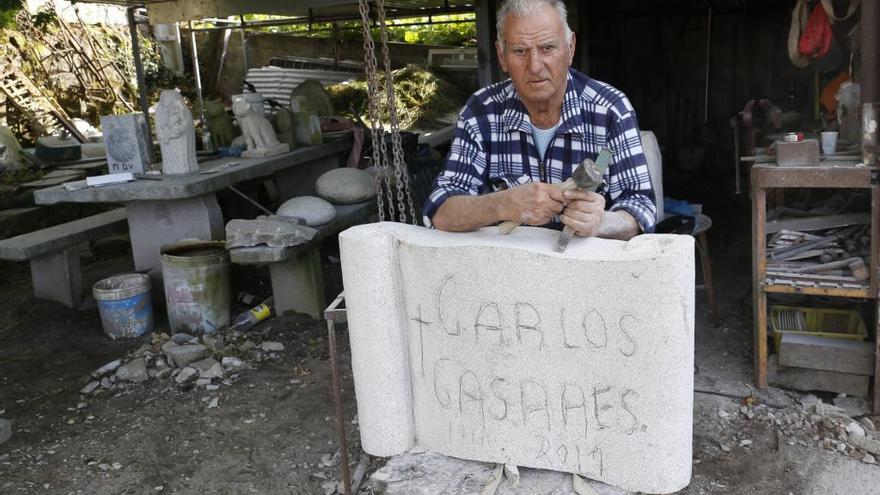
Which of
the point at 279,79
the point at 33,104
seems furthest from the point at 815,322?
the point at 33,104

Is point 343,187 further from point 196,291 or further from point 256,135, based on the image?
point 196,291

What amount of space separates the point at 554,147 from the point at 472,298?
0.70 metres

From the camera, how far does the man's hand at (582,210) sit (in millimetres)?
2094

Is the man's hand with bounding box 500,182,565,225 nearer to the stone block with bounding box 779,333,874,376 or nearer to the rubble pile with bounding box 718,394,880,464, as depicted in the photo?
the rubble pile with bounding box 718,394,880,464

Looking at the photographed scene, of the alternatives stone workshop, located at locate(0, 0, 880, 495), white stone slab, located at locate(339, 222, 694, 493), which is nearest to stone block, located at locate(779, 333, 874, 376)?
stone workshop, located at locate(0, 0, 880, 495)

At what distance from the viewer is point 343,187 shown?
614cm

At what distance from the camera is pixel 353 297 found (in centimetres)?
238

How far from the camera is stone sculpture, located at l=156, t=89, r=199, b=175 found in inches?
222

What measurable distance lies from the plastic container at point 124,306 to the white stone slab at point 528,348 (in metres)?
3.37

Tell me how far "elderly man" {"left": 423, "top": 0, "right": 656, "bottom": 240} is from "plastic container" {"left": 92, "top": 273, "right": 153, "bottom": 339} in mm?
3407

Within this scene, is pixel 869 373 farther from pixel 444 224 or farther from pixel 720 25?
pixel 720 25

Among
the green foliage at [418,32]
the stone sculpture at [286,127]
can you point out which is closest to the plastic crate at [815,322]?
the stone sculpture at [286,127]

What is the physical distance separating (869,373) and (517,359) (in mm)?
2351

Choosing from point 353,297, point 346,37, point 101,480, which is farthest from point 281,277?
point 346,37
